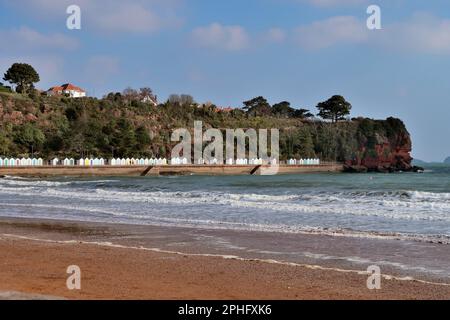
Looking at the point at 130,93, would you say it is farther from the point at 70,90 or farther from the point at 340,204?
the point at 340,204

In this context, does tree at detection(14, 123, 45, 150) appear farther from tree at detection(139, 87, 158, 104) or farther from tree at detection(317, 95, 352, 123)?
tree at detection(317, 95, 352, 123)

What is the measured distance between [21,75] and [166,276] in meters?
138

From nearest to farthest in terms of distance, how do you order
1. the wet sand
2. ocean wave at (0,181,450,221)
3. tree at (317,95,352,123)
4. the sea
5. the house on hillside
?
the wet sand → the sea → ocean wave at (0,181,450,221) → the house on hillside → tree at (317,95,352,123)

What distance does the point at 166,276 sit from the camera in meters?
9.47

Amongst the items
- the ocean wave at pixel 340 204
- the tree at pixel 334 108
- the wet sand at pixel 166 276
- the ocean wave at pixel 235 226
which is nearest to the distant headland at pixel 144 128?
the tree at pixel 334 108

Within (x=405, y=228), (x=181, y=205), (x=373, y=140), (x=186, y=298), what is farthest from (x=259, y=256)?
(x=373, y=140)

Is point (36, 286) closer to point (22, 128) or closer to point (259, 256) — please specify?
point (259, 256)

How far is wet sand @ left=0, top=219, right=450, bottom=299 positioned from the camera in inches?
318

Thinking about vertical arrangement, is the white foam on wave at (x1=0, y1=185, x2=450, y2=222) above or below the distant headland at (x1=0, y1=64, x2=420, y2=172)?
below

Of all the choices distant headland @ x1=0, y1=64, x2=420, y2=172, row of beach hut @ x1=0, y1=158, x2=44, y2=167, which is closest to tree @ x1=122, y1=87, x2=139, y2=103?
distant headland @ x1=0, y1=64, x2=420, y2=172

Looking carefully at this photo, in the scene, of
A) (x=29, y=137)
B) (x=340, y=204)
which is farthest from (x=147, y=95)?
(x=340, y=204)

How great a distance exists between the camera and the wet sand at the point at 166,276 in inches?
318

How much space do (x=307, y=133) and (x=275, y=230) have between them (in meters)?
143

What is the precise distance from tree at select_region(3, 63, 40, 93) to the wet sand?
432ft
